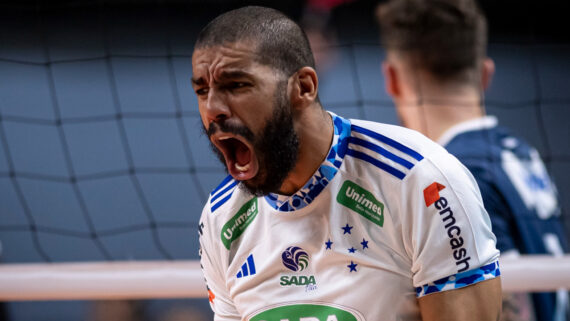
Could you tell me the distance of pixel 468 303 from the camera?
128 centimetres

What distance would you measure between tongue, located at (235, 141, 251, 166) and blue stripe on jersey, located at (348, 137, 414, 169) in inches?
8.1

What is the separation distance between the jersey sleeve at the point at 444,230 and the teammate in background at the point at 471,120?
0.94 meters

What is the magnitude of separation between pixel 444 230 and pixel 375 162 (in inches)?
7.4

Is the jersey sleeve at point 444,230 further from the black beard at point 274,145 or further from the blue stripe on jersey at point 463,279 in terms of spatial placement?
the black beard at point 274,145

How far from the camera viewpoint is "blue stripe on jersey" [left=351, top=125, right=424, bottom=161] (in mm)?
1357

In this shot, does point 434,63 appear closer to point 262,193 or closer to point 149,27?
point 262,193

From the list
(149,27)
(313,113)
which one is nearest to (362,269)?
(313,113)

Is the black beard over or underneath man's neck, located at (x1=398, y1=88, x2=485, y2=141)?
underneath

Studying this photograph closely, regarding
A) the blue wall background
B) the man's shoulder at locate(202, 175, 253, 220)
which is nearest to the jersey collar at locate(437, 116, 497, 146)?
the man's shoulder at locate(202, 175, 253, 220)

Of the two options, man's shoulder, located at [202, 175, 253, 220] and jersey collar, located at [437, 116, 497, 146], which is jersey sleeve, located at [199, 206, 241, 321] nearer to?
man's shoulder, located at [202, 175, 253, 220]

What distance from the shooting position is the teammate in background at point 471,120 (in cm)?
228

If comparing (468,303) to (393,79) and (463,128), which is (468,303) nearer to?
(463,128)

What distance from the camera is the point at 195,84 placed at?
135 cm

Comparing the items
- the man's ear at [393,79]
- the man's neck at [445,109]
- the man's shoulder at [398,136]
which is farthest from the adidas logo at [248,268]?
the man's ear at [393,79]
